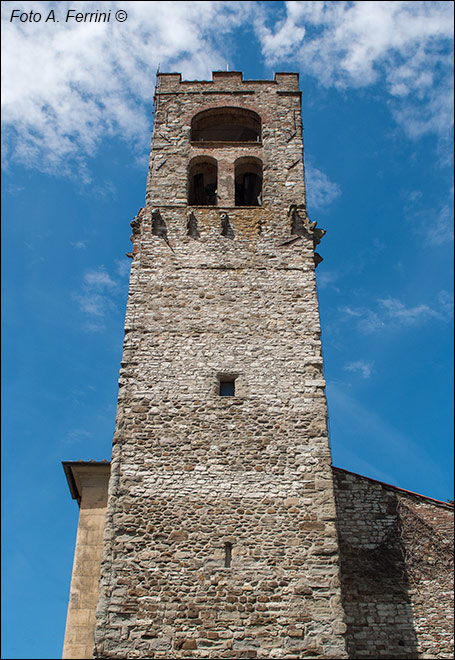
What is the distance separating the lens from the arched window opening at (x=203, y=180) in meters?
15.6

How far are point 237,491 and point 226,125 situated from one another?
10.7 meters

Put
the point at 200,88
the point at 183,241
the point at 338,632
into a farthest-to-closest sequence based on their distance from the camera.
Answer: the point at 200,88
the point at 183,241
the point at 338,632

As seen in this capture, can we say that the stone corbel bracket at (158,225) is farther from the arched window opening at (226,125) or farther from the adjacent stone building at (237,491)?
the arched window opening at (226,125)

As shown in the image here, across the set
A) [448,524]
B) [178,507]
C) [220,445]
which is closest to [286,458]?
[220,445]

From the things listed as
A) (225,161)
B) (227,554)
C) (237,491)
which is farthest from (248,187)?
(227,554)

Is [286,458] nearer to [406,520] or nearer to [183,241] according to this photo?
[406,520]

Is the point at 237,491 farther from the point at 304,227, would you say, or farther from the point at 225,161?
the point at 225,161

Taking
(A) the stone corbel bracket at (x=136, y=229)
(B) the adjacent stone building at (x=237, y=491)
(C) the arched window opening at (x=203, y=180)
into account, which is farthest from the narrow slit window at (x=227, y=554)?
(C) the arched window opening at (x=203, y=180)

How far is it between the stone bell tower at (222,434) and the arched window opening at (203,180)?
105mm

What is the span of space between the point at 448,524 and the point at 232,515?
13.8ft

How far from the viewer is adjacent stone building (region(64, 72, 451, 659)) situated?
9273mm

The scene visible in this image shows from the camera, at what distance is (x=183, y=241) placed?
13602 millimetres

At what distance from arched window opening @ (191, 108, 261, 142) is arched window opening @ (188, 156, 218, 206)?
2.85ft

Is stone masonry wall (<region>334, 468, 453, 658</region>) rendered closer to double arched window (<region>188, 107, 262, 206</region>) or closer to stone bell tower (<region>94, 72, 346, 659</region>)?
stone bell tower (<region>94, 72, 346, 659</region>)
